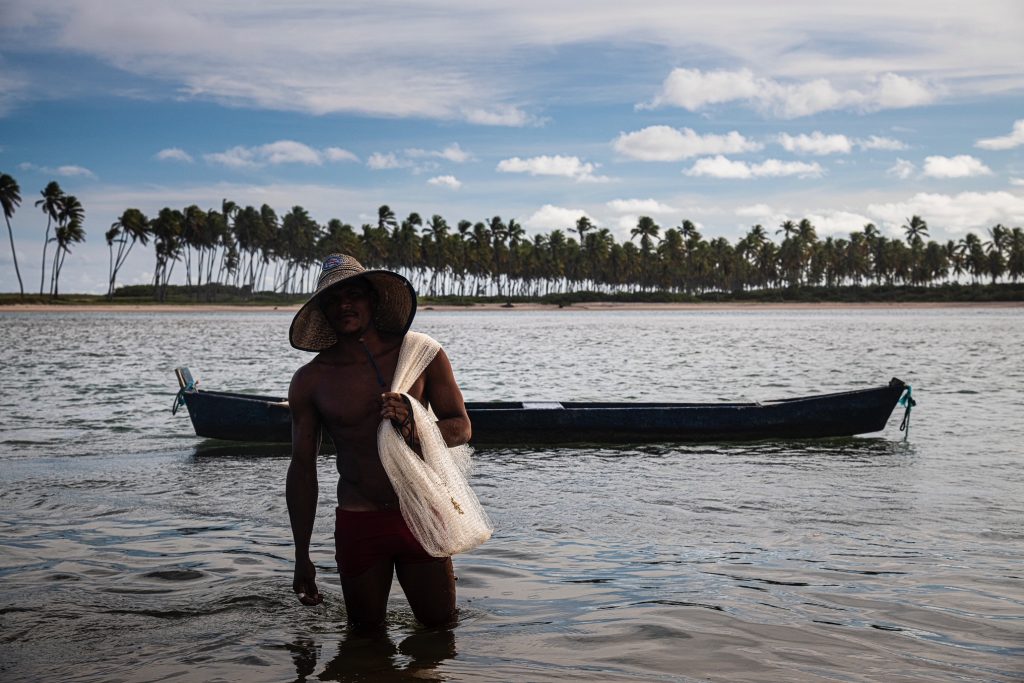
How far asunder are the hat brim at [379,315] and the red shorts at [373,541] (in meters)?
0.94

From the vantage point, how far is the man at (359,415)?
4730 mm

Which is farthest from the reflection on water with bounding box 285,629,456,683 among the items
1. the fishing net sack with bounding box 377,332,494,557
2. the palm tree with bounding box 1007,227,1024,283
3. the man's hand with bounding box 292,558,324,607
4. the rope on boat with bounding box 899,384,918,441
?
the palm tree with bounding box 1007,227,1024,283

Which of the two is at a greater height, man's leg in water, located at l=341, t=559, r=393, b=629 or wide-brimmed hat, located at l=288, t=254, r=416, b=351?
wide-brimmed hat, located at l=288, t=254, r=416, b=351

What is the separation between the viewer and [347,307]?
15.4ft

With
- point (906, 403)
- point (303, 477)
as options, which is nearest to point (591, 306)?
point (906, 403)

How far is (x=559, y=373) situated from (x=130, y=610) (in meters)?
26.3

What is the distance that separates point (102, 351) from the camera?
43250 millimetres

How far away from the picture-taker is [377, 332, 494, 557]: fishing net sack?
14.8 ft

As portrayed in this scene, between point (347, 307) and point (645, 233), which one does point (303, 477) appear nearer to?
point (347, 307)

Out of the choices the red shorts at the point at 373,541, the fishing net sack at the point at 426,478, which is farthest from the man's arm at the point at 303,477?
the fishing net sack at the point at 426,478

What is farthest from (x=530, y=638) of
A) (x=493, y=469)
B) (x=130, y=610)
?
(x=493, y=469)

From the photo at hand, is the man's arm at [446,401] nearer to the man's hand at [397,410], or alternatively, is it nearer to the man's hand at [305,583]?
the man's hand at [397,410]

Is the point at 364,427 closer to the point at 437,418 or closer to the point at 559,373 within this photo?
the point at 437,418

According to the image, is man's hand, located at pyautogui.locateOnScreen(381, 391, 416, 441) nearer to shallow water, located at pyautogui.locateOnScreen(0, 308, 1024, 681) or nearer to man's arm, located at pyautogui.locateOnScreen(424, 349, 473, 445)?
man's arm, located at pyautogui.locateOnScreen(424, 349, 473, 445)
